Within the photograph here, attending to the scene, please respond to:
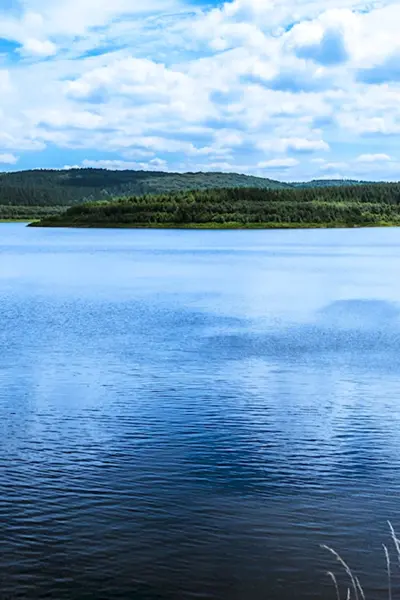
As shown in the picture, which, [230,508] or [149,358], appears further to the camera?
[149,358]

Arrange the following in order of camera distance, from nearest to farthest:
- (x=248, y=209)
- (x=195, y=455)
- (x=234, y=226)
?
(x=195, y=455) < (x=248, y=209) < (x=234, y=226)

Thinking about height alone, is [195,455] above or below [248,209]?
below

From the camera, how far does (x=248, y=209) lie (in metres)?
163

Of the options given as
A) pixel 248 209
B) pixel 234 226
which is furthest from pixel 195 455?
pixel 248 209

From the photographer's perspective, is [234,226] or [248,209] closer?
[248,209]

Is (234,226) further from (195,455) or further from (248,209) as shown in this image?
(195,455)

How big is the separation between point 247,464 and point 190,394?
532 cm

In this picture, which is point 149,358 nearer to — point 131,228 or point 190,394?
point 190,394

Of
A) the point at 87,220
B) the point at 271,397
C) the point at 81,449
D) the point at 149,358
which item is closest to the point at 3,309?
the point at 149,358

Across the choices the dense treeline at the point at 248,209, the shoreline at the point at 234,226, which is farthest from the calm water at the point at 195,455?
the dense treeline at the point at 248,209

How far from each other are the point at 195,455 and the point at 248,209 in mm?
151419

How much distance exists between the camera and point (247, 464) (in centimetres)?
1312

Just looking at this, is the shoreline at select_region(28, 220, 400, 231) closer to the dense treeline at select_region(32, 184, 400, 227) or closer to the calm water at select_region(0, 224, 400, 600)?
the dense treeline at select_region(32, 184, 400, 227)

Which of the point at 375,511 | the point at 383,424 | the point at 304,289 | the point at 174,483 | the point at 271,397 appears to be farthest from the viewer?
the point at 304,289
